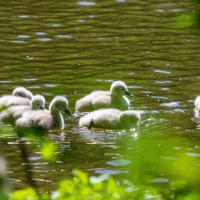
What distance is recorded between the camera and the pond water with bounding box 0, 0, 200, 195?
7.59 m

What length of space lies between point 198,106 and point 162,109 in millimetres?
431

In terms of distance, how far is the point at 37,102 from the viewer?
907cm

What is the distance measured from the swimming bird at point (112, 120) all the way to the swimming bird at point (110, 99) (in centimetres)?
53

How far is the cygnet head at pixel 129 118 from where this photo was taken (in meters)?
8.80

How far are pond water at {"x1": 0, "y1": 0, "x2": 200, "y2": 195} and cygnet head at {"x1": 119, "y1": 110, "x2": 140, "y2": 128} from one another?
0.35ft

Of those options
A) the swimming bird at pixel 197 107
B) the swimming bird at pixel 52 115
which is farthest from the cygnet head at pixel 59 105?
the swimming bird at pixel 197 107

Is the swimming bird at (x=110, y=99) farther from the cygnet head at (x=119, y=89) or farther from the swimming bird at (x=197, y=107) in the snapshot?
the swimming bird at (x=197, y=107)

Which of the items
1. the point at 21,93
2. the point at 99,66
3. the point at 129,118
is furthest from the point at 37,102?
the point at 99,66

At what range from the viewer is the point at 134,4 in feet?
52.5

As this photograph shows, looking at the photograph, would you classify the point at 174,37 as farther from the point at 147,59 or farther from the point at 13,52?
the point at 13,52

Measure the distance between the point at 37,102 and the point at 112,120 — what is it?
902 mm

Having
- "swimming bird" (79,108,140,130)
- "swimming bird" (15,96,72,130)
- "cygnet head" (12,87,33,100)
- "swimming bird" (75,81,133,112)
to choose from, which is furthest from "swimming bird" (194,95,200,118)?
"cygnet head" (12,87,33,100)

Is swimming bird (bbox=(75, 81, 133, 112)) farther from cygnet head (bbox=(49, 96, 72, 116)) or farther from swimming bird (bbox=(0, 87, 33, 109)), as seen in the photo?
swimming bird (bbox=(0, 87, 33, 109))

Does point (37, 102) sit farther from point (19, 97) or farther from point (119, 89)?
point (119, 89)
